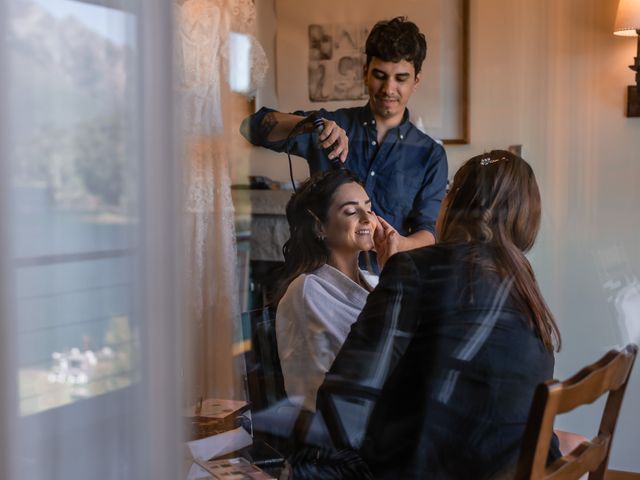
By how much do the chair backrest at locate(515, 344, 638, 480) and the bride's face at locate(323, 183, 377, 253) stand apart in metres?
0.35

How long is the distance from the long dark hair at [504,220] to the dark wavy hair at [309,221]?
6.7 inches

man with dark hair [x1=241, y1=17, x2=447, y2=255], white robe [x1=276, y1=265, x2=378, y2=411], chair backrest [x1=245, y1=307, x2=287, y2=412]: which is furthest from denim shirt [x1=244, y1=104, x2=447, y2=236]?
chair backrest [x1=245, y1=307, x2=287, y2=412]

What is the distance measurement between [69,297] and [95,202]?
0.39 feet

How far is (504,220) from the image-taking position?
111 centimetres

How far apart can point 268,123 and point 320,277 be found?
10.7 inches

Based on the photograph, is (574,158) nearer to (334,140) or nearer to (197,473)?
(334,140)

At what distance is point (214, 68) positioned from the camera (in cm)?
119

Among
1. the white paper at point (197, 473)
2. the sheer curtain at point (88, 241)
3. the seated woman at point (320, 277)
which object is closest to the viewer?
the sheer curtain at point (88, 241)

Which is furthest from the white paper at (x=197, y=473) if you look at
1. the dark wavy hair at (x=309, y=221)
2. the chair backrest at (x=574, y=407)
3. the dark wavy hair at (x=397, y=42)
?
the dark wavy hair at (x=397, y=42)

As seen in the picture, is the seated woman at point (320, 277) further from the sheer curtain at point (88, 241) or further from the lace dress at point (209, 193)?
the sheer curtain at point (88, 241)

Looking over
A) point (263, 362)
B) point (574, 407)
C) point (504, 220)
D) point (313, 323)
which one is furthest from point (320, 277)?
point (574, 407)

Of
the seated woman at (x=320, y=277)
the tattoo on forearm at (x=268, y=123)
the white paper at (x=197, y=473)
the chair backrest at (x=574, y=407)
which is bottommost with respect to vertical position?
the white paper at (x=197, y=473)

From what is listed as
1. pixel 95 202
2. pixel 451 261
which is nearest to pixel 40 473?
pixel 95 202

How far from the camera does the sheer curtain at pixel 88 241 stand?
878 mm
